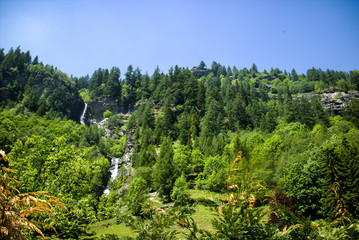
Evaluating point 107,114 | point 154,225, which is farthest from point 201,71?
point 154,225

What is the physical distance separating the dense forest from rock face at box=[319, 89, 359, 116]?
357mm

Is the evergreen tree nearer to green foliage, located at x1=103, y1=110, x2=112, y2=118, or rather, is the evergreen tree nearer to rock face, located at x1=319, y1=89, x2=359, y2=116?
rock face, located at x1=319, y1=89, x2=359, y2=116

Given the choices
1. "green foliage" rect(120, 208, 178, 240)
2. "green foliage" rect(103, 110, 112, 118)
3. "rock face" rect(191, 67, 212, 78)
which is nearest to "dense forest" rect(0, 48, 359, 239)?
"green foliage" rect(120, 208, 178, 240)

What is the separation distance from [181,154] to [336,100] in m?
74.4

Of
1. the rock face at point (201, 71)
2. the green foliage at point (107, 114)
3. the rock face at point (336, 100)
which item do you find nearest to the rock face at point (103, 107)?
the green foliage at point (107, 114)

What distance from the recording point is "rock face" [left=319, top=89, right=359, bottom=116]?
247 ft

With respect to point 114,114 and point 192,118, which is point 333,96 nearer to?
point 192,118

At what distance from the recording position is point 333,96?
81938 mm

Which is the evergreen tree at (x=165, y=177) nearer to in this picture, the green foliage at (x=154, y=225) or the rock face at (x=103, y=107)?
the green foliage at (x=154, y=225)

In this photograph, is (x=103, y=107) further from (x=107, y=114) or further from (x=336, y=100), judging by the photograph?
(x=336, y=100)

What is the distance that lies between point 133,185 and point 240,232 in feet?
127

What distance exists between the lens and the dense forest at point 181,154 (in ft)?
11.1

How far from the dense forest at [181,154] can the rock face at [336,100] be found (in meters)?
0.36

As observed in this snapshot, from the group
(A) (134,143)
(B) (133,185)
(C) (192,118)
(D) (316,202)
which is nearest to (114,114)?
(A) (134,143)
